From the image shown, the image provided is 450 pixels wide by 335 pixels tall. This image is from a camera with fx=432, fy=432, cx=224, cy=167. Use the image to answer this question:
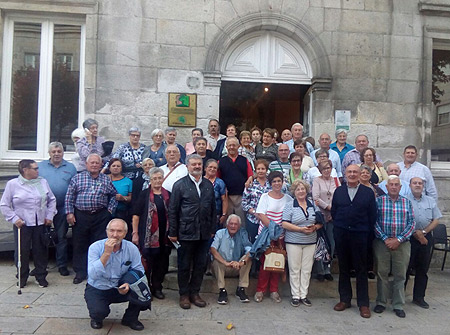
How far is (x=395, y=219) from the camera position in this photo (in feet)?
18.0

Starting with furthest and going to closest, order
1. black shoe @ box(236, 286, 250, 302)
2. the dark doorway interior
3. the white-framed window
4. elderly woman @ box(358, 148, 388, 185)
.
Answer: the dark doorway interior, the white-framed window, elderly woman @ box(358, 148, 388, 185), black shoe @ box(236, 286, 250, 302)

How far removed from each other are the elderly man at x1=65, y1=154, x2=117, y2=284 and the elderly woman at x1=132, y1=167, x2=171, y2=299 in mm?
824

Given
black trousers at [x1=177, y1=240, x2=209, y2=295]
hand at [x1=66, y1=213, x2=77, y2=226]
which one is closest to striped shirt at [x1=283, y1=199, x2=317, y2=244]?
black trousers at [x1=177, y1=240, x2=209, y2=295]

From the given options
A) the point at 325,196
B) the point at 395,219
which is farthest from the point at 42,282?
the point at 395,219

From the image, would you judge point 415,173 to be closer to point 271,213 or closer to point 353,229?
point 353,229

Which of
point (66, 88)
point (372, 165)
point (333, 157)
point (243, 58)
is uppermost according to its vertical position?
point (243, 58)

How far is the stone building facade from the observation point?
26.9 feet

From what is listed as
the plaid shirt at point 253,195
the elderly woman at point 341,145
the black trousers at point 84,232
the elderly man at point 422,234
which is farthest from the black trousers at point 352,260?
the black trousers at point 84,232

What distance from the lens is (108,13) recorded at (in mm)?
8211

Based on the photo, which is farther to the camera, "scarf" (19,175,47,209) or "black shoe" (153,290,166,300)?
"scarf" (19,175,47,209)

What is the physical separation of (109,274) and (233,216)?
1855 mm

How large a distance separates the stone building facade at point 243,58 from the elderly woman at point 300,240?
3.30 m

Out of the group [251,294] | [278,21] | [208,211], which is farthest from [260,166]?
[278,21]

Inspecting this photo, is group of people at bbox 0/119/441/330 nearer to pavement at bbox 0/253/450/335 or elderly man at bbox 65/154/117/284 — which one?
elderly man at bbox 65/154/117/284
